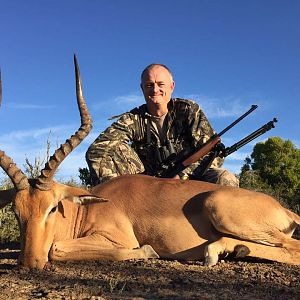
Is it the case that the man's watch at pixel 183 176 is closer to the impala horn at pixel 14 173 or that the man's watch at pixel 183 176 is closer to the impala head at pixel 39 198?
the impala head at pixel 39 198

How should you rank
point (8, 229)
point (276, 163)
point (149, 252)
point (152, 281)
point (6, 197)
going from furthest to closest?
point (276, 163), point (8, 229), point (6, 197), point (149, 252), point (152, 281)

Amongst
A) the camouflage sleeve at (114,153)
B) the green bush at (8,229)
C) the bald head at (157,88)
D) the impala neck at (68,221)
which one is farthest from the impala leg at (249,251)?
the green bush at (8,229)

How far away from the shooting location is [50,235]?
5.48m

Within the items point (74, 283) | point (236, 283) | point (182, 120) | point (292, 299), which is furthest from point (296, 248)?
point (182, 120)

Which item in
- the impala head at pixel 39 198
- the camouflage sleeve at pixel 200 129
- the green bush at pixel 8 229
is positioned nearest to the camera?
the impala head at pixel 39 198

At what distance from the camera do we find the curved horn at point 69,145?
5623 mm

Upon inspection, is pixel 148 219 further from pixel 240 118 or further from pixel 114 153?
pixel 240 118

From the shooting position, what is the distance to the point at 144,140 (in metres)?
8.70

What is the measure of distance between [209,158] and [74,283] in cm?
433

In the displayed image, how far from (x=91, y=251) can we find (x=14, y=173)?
3.98ft

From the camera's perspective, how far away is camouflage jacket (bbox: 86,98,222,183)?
8188 mm

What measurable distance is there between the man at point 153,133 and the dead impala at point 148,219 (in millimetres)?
1964

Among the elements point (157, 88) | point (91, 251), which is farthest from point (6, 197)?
point (157, 88)

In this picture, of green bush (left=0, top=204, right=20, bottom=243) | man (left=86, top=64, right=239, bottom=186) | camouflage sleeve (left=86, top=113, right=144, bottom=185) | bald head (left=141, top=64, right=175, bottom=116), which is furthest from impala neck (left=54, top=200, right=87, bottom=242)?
green bush (left=0, top=204, right=20, bottom=243)
